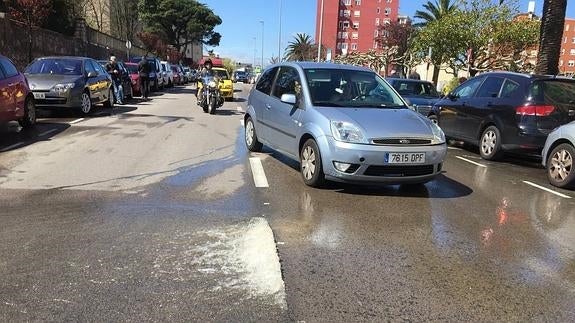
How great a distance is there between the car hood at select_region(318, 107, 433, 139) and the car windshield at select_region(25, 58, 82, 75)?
408 inches

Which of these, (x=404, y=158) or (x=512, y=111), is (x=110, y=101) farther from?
(x=404, y=158)

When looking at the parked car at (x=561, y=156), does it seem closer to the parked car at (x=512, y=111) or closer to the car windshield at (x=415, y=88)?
the parked car at (x=512, y=111)

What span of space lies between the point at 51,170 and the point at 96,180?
1.01 metres

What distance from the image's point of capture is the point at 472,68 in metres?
31.0

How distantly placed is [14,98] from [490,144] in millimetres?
9083

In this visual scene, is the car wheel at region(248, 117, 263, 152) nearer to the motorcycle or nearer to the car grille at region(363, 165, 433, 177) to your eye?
the car grille at region(363, 165, 433, 177)

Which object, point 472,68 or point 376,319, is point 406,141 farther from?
point 472,68

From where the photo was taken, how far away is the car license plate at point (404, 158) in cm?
656

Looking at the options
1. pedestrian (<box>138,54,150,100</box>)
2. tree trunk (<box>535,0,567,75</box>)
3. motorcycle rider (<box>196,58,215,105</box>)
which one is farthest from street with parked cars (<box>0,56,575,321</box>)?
pedestrian (<box>138,54,150,100</box>)

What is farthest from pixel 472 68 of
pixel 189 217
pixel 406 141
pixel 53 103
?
pixel 189 217

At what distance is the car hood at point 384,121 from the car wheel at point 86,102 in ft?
32.2

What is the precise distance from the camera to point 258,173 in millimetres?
8117

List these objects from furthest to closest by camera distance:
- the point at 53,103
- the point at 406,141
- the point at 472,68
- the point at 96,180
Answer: the point at 472,68
the point at 53,103
the point at 96,180
the point at 406,141

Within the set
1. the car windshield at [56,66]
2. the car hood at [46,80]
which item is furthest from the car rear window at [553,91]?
the car windshield at [56,66]
